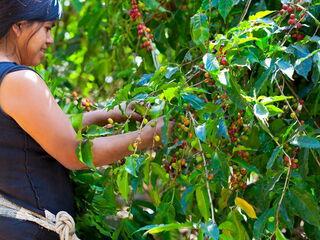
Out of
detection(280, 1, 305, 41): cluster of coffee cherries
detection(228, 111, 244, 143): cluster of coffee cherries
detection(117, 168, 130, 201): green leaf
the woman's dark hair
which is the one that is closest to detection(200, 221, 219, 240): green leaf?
detection(117, 168, 130, 201): green leaf

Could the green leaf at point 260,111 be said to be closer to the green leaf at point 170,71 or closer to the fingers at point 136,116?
the green leaf at point 170,71

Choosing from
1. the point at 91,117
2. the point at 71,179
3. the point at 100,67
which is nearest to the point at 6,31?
the point at 91,117

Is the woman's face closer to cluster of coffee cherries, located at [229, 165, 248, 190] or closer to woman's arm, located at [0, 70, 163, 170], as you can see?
woman's arm, located at [0, 70, 163, 170]

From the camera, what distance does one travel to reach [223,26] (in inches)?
99.9

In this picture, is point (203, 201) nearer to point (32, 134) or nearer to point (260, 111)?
point (260, 111)

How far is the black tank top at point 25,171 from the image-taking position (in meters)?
2.00

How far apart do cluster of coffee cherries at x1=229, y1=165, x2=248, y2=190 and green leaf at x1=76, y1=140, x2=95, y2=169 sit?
1.31 feet

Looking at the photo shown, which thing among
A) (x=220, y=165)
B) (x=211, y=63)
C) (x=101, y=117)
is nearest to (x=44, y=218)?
(x=101, y=117)

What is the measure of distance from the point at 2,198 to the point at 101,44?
1.52 metres

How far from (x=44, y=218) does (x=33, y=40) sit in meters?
0.46

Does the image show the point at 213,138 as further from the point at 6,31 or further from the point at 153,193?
the point at 6,31

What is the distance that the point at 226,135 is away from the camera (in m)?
1.92

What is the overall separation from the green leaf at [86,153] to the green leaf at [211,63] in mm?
345

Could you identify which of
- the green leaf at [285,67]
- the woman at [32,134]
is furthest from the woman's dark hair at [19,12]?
the green leaf at [285,67]
